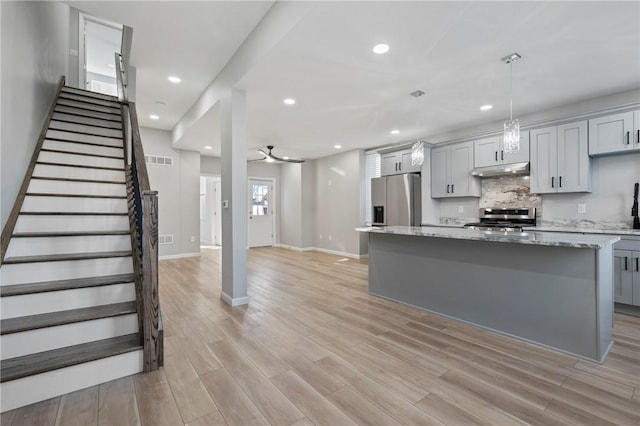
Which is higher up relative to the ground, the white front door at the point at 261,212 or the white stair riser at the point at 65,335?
the white front door at the point at 261,212

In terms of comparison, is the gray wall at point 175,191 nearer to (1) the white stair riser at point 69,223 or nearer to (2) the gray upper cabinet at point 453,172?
(1) the white stair riser at point 69,223

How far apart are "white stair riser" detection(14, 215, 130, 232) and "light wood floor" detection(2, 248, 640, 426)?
1.12 metres

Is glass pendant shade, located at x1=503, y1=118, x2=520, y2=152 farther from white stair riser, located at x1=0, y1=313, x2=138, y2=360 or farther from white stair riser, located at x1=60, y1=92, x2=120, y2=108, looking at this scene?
white stair riser, located at x1=60, y1=92, x2=120, y2=108

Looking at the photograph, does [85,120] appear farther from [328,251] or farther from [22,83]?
[328,251]

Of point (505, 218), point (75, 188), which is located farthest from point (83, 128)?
point (505, 218)

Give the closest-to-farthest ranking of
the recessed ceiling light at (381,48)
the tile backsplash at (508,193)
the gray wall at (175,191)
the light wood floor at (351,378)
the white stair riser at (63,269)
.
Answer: the light wood floor at (351,378) < the white stair riser at (63,269) < the recessed ceiling light at (381,48) < the tile backsplash at (508,193) < the gray wall at (175,191)

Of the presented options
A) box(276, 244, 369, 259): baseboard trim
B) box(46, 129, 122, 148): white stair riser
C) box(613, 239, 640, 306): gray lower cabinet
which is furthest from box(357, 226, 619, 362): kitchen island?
box(46, 129, 122, 148): white stair riser

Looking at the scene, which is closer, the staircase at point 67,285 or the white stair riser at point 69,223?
the staircase at point 67,285

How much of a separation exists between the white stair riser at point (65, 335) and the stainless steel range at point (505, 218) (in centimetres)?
447

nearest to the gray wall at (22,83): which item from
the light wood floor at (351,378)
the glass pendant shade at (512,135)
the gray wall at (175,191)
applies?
the light wood floor at (351,378)

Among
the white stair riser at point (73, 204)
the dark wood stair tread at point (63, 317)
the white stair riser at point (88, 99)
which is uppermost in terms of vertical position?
the white stair riser at point (88, 99)

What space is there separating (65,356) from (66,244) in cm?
110

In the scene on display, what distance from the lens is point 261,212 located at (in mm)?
8859

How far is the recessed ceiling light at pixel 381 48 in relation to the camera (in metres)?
2.55
